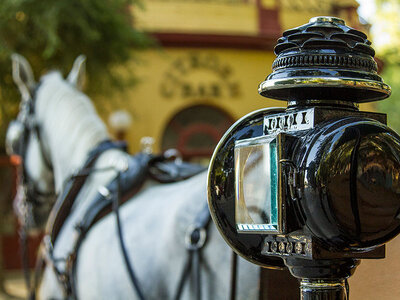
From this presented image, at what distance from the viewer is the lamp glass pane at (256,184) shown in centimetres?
92

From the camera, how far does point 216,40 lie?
1194cm

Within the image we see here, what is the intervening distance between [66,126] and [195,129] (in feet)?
28.1

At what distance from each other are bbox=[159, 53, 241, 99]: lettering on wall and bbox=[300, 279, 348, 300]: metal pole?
11.0m

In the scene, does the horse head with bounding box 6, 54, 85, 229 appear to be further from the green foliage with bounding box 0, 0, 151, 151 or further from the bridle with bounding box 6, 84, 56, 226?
the green foliage with bounding box 0, 0, 151, 151

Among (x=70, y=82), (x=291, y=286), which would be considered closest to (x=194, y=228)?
(x=291, y=286)

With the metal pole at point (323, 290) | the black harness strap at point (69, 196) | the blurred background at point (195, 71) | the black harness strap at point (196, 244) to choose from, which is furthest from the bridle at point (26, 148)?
the blurred background at point (195, 71)

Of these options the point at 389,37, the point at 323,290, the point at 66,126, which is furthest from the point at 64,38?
the point at 389,37

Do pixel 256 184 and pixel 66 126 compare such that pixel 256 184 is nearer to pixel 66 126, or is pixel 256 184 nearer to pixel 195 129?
pixel 66 126

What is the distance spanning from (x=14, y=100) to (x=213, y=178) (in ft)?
26.0

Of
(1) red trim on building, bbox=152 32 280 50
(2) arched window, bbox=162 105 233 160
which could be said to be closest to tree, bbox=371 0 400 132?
(1) red trim on building, bbox=152 32 280 50

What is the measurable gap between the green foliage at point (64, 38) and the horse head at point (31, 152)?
143 inches

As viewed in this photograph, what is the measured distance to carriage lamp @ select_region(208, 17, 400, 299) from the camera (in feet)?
2.88

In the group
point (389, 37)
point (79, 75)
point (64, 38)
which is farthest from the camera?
point (389, 37)

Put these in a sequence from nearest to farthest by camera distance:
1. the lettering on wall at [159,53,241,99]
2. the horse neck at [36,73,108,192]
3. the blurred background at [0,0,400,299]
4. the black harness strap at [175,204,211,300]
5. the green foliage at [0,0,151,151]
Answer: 1. the black harness strap at [175,204,211,300]
2. the horse neck at [36,73,108,192]
3. the green foliage at [0,0,151,151]
4. the blurred background at [0,0,400,299]
5. the lettering on wall at [159,53,241,99]
